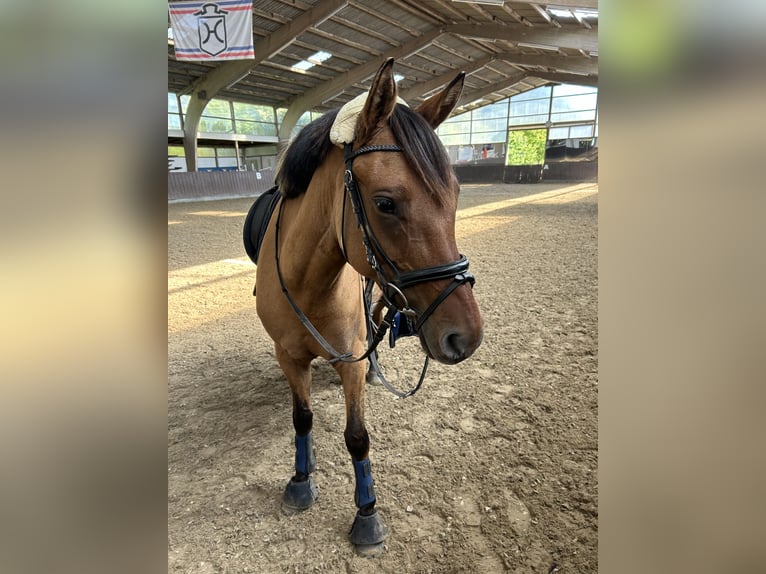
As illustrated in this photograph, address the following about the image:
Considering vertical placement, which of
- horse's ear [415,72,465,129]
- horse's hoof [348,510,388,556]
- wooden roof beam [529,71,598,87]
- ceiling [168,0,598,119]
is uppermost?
wooden roof beam [529,71,598,87]

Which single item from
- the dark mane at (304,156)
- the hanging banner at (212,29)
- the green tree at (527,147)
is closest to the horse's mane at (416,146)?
the dark mane at (304,156)

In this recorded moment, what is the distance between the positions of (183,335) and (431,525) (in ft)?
10.8

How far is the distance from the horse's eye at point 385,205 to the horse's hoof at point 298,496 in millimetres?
1591

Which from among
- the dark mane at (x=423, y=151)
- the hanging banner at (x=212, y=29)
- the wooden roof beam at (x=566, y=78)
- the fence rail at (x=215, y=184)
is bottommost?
the dark mane at (x=423, y=151)

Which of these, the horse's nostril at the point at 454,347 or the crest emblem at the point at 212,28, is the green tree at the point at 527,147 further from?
the horse's nostril at the point at 454,347

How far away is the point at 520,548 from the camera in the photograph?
5.98 feet

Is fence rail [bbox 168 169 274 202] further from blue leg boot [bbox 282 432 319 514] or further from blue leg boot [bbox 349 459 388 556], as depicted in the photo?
blue leg boot [bbox 349 459 388 556]

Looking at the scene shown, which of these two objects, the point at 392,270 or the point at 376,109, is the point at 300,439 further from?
the point at 376,109

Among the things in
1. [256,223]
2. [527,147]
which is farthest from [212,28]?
[527,147]

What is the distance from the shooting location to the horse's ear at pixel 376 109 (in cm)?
123

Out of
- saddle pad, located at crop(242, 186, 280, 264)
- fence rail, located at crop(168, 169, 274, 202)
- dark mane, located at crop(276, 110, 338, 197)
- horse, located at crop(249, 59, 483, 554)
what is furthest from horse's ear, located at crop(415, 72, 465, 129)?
fence rail, located at crop(168, 169, 274, 202)

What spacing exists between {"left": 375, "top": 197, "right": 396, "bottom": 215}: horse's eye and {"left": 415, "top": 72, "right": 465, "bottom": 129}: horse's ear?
0.46 metres

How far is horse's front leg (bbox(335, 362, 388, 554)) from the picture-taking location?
1.85 m
